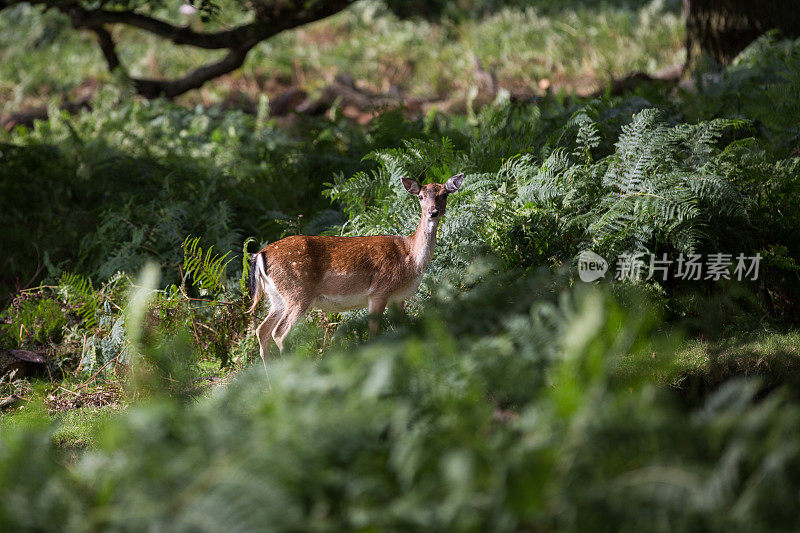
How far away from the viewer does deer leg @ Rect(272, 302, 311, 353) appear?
15.6ft

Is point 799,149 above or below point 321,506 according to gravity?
below

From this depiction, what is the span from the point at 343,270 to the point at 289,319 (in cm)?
43

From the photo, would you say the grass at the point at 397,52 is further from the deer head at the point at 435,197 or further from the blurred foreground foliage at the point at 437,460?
the blurred foreground foliage at the point at 437,460

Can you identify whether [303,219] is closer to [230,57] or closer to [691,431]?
[230,57]

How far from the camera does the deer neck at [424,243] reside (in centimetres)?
470

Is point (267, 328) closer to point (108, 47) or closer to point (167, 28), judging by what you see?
point (167, 28)

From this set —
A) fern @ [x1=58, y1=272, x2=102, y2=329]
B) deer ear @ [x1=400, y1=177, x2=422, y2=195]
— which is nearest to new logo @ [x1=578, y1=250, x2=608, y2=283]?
deer ear @ [x1=400, y1=177, x2=422, y2=195]

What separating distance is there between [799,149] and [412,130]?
335cm

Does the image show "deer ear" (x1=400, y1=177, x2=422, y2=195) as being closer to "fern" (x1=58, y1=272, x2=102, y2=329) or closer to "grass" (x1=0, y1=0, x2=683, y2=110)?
"fern" (x1=58, y1=272, x2=102, y2=329)

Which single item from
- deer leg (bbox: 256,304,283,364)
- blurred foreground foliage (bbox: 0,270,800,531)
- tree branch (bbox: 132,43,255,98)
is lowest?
tree branch (bbox: 132,43,255,98)

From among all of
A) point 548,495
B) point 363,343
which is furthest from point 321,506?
point 363,343

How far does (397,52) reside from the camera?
45.2ft

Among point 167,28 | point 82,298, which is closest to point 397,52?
point 167,28

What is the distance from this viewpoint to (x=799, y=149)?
6.51 m
